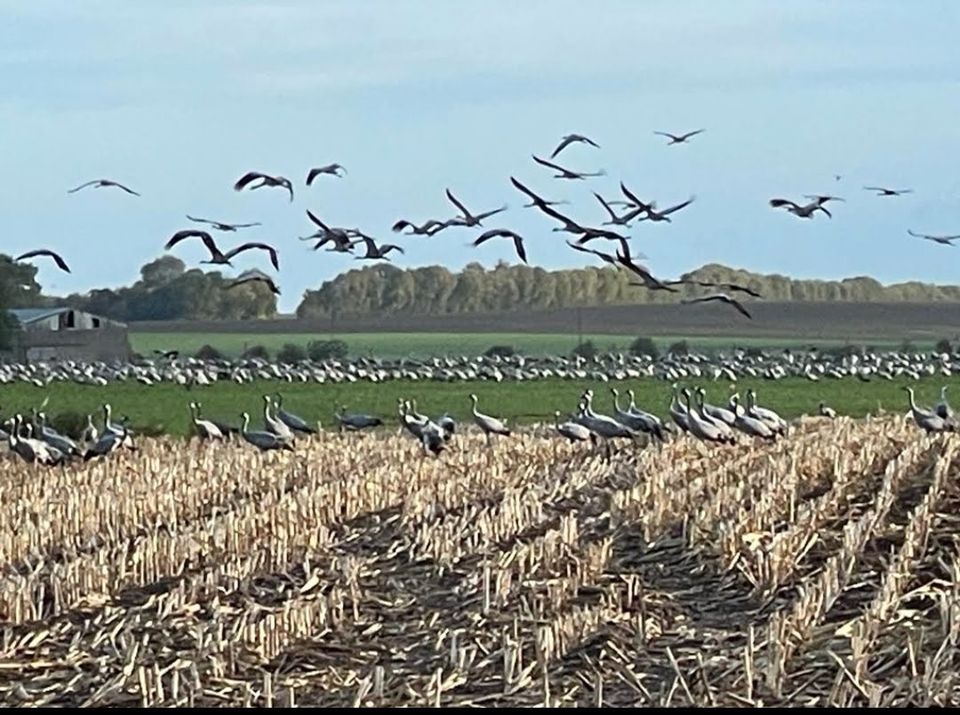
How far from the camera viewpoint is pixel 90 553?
15.9 meters

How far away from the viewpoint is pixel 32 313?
303ft

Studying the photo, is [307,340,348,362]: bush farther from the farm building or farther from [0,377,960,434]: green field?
[0,377,960,434]: green field

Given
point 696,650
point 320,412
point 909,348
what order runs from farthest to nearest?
point 909,348
point 320,412
point 696,650

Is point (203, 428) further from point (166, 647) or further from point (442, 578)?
point (166, 647)

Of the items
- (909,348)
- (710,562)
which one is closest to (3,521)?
(710,562)

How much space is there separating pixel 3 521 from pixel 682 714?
378 inches

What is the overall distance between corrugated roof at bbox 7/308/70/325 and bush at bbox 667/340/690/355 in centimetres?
2554

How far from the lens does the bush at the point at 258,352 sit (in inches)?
3497

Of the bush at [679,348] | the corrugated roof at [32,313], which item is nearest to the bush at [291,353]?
the corrugated roof at [32,313]

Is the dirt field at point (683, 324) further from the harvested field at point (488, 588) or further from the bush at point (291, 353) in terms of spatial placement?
the harvested field at point (488, 588)

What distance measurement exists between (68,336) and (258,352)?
7.80 meters

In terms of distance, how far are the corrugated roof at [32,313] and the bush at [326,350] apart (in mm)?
10768

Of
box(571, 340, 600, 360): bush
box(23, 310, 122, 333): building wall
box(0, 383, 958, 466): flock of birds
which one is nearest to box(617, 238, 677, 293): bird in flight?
box(0, 383, 958, 466): flock of birds

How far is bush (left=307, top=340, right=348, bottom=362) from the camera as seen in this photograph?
8881 cm
